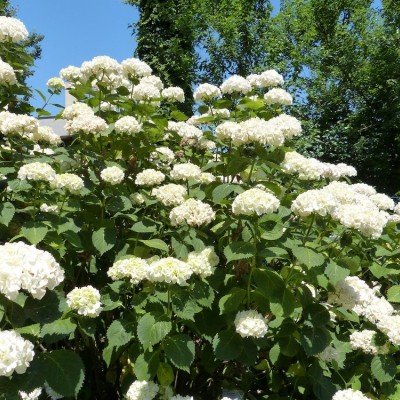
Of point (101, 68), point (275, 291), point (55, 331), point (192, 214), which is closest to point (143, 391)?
point (55, 331)

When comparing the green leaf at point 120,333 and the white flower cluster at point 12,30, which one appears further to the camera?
the white flower cluster at point 12,30

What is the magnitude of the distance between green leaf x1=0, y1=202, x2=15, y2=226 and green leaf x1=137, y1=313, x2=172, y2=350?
30.6 inches

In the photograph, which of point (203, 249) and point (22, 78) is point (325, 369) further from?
point (22, 78)

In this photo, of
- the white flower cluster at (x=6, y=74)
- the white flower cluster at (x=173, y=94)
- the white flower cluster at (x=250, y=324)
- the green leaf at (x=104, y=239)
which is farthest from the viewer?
the white flower cluster at (x=173, y=94)

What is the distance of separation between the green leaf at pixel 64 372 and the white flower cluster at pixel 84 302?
7.7 inches

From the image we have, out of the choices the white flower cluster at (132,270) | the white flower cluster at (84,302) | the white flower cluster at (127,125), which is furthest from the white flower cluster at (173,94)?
the white flower cluster at (84,302)

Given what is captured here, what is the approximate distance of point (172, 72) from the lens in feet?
45.0

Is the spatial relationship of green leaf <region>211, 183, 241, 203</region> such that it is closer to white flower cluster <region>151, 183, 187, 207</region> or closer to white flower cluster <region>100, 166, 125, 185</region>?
white flower cluster <region>151, 183, 187, 207</region>

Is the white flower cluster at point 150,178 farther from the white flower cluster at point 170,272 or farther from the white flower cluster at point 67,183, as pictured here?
the white flower cluster at point 170,272

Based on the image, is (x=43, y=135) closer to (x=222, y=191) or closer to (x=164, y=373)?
(x=222, y=191)

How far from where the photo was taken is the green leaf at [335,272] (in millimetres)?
2236

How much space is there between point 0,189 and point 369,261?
2062mm

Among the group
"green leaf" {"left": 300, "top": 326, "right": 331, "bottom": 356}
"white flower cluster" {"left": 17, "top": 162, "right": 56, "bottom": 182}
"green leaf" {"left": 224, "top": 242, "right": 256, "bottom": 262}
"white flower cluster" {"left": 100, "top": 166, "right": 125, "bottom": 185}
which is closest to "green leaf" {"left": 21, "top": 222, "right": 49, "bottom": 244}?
"white flower cluster" {"left": 17, "top": 162, "right": 56, "bottom": 182}

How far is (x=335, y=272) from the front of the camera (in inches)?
89.5
